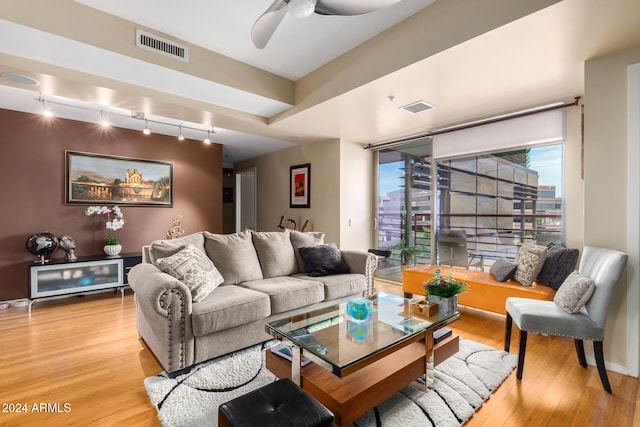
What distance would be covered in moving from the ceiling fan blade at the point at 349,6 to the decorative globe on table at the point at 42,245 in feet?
14.1

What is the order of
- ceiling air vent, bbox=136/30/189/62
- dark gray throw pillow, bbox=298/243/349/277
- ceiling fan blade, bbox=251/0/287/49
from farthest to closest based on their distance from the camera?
dark gray throw pillow, bbox=298/243/349/277 < ceiling air vent, bbox=136/30/189/62 < ceiling fan blade, bbox=251/0/287/49

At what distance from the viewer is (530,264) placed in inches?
122

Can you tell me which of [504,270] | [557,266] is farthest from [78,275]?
[557,266]

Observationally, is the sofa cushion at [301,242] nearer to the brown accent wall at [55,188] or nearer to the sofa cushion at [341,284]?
the sofa cushion at [341,284]

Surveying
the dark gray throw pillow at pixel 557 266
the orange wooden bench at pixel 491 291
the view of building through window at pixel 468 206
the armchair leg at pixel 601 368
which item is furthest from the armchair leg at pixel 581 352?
the view of building through window at pixel 468 206

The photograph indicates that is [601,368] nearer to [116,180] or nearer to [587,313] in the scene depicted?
[587,313]

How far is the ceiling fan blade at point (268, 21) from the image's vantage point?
1799 mm

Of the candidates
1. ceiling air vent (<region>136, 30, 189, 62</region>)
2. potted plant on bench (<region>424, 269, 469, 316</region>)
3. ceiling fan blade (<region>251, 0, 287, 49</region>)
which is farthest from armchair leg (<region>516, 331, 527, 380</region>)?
ceiling air vent (<region>136, 30, 189, 62</region>)

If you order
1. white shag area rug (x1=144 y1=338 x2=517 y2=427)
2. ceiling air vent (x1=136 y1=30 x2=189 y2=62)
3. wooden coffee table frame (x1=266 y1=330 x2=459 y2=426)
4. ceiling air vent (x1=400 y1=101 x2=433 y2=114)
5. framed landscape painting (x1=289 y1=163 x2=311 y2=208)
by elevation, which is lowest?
white shag area rug (x1=144 y1=338 x2=517 y2=427)

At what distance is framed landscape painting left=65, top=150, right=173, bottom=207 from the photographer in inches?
169

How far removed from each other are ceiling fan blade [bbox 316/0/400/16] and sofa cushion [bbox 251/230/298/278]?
90.1 inches

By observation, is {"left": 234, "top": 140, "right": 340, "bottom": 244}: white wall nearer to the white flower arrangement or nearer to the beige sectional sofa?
the beige sectional sofa

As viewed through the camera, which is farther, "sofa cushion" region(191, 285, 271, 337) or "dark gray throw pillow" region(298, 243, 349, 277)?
"dark gray throw pillow" region(298, 243, 349, 277)

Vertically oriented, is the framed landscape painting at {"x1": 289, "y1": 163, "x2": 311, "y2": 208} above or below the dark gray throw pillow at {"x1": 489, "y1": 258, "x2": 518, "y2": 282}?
above
